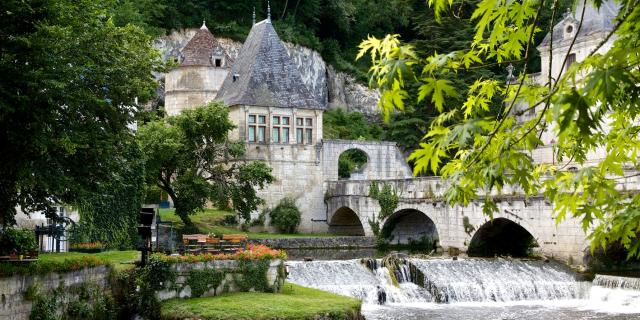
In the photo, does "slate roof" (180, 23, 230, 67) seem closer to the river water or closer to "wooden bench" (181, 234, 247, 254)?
the river water

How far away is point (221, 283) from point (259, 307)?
260 cm

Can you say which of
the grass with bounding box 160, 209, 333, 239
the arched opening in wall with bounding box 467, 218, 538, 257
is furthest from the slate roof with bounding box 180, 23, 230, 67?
the arched opening in wall with bounding box 467, 218, 538, 257

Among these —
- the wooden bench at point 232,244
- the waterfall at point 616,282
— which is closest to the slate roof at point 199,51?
the wooden bench at point 232,244

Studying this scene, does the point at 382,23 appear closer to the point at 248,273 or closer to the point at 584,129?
the point at 248,273

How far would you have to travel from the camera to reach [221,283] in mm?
21078

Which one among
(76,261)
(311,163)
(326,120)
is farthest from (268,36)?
(76,261)

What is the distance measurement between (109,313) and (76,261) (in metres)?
1.67

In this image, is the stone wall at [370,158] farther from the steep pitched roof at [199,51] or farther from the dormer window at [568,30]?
the dormer window at [568,30]

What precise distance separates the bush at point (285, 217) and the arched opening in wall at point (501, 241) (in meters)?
10.0

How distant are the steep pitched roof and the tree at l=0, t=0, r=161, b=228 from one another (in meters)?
29.6

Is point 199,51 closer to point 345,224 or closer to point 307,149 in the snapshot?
point 307,149

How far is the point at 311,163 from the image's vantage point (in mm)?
43969

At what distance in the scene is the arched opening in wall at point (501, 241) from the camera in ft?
115

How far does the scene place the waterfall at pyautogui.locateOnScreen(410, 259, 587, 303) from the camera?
89.4 ft
